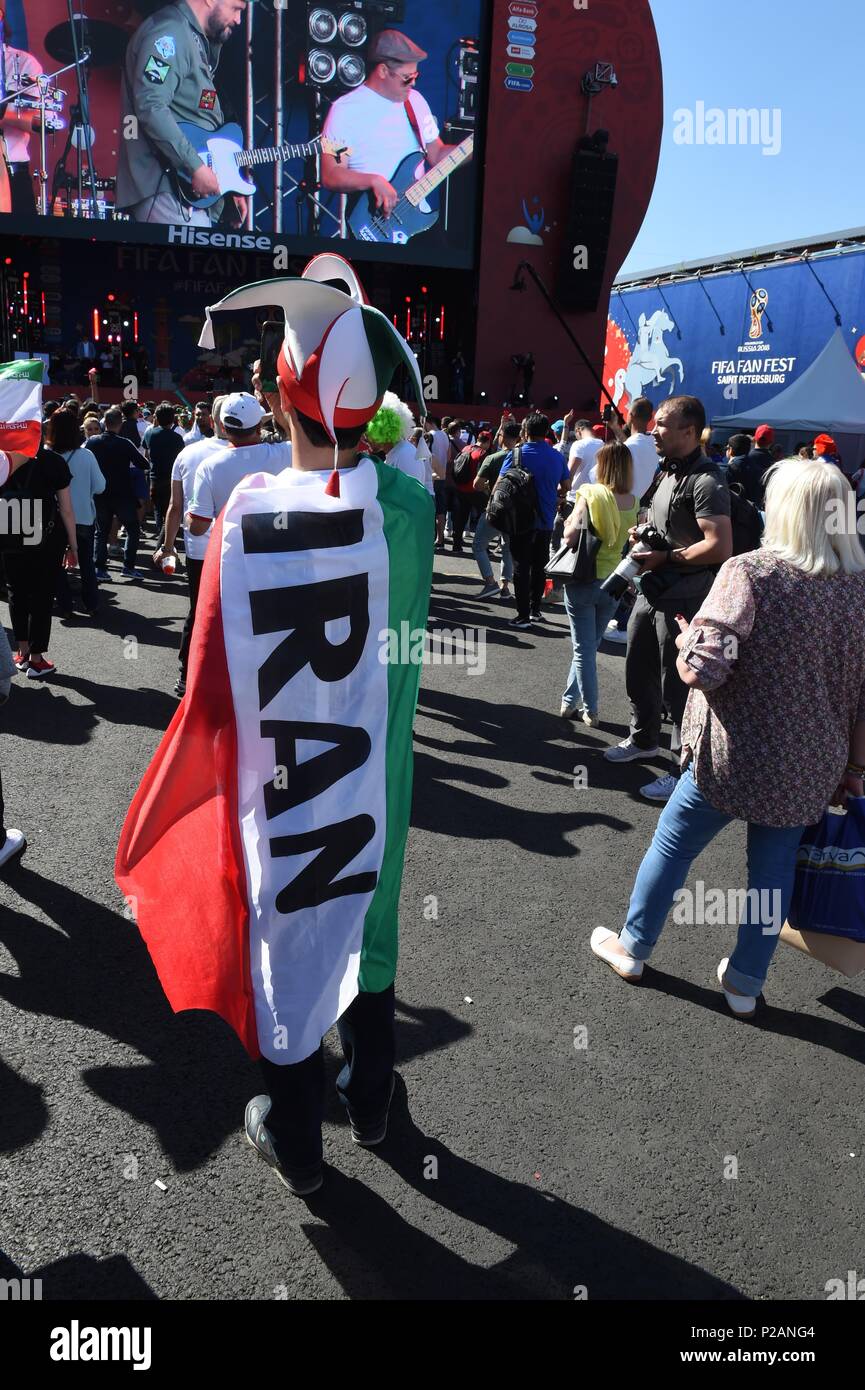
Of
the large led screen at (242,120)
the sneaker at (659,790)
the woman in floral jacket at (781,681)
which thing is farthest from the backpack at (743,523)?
the large led screen at (242,120)

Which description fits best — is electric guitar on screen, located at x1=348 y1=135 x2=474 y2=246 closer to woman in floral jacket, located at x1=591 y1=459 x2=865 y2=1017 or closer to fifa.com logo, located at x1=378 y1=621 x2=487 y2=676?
fifa.com logo, located at x1=378 y1=621 x2=487 y2=676

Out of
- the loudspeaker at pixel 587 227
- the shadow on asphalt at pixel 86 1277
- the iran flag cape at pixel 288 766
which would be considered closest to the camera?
the iran flag cape at pixel 288 766

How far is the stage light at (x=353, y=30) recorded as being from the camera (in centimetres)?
2088

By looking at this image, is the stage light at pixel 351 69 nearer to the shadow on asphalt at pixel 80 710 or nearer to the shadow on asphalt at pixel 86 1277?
the shadow on asphalt at pixel 80 710

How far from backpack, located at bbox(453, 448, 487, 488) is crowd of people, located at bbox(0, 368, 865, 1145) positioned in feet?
6.47

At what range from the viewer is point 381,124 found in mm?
21438

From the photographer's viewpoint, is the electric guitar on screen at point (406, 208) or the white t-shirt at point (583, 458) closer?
the white t-shirt at point (583, 458)

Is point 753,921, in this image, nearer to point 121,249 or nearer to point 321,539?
point 321,539

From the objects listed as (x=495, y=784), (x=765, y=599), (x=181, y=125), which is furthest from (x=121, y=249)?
(x=765, y=599)

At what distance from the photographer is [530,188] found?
2262 cm

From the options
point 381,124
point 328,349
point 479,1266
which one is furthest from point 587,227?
point 479,1266

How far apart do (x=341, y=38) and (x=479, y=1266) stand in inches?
958

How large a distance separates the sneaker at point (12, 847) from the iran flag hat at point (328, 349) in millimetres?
2799

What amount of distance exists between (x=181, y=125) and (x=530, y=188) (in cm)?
790
